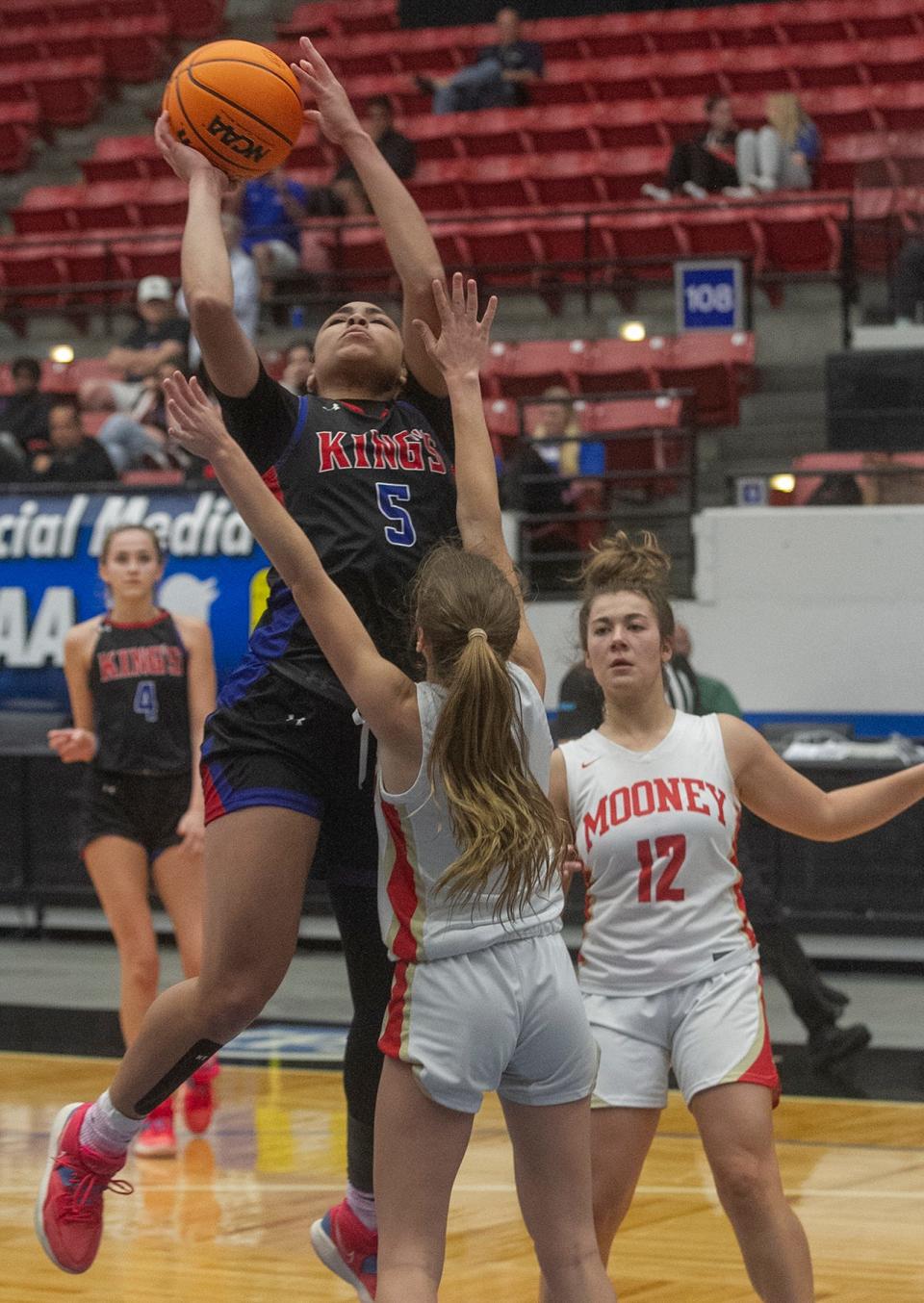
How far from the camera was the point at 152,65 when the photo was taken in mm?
18531

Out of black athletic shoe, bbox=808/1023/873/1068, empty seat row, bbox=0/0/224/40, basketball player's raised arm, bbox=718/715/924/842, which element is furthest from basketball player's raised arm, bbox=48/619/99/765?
empty seat row, bbox=0/0/224/40

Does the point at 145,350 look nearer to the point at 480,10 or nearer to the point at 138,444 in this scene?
the point at 138,444

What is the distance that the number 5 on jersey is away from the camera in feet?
13.2

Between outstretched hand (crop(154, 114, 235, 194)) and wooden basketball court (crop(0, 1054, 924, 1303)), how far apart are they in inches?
98.1

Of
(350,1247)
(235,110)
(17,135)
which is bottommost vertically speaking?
(350,1247)

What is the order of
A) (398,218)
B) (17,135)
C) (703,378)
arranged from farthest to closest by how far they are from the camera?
(17,135), (703,378), (398,218)

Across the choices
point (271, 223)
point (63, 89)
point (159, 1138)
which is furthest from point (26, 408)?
point (159, 1138)

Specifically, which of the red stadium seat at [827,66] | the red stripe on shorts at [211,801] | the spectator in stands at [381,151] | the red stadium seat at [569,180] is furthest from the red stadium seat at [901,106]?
the red stripe on shorts at [211,801]

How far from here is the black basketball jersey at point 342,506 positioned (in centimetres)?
398

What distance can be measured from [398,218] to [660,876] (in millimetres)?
1401

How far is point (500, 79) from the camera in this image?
643 inches

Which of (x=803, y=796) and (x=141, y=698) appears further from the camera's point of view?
(x=141, y=698)

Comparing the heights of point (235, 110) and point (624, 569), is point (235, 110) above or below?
above

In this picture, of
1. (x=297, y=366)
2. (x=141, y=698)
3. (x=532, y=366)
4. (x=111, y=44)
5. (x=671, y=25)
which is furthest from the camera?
(x=111, y=44)
